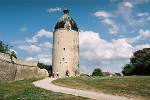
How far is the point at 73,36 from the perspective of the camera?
53.5 m

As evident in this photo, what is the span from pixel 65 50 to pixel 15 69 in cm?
2026

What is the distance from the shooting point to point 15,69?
3294 centimetres

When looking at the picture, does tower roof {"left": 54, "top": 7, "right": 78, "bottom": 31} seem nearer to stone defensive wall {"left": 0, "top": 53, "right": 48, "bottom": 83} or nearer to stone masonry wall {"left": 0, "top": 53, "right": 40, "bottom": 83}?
stone defensive wall {"left": 0, "top": 53, "right": 48, "bottom": 83}

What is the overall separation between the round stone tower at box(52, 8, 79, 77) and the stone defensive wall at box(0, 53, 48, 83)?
5366mm

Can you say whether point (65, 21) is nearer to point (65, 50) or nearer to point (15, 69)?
point (65, 50)

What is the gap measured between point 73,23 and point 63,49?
7.26 metres

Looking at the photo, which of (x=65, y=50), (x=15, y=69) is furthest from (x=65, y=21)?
(x=15, y=69)

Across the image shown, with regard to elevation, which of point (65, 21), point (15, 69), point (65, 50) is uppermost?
point (65, 21)

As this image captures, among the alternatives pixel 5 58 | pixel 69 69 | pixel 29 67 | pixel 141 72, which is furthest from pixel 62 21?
pixel 5 58

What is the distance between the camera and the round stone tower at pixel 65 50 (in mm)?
51875

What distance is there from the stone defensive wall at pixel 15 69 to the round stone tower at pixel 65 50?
17.6 ft

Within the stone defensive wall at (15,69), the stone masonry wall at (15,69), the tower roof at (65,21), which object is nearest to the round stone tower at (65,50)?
the tower roof at (65,21)

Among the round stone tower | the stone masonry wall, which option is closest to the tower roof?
the round stone tower

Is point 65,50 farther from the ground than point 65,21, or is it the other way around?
point 65,21
